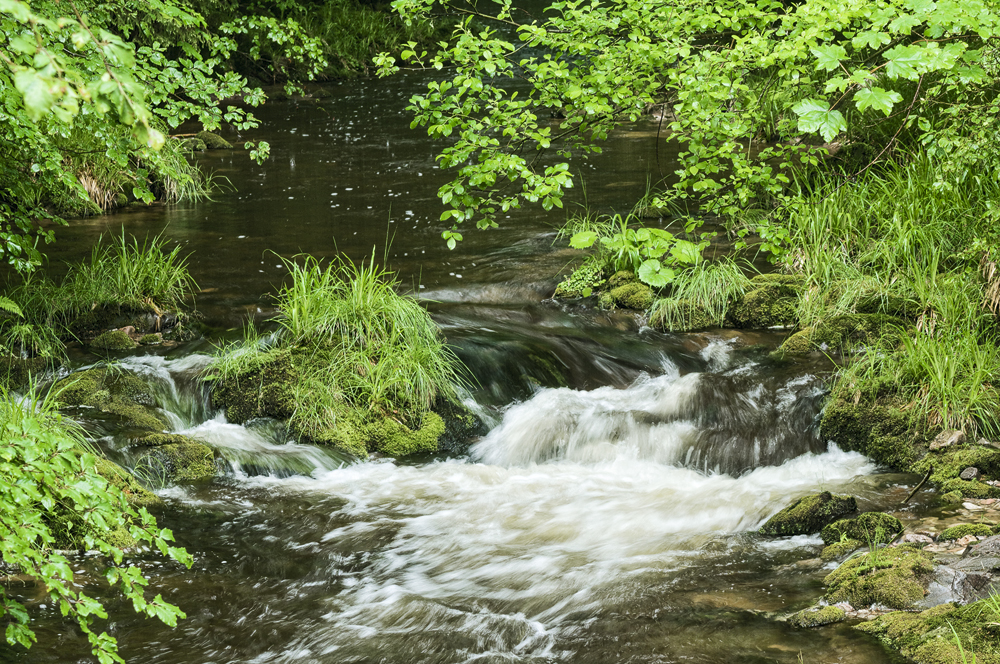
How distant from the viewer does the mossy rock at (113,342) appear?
23.5ft

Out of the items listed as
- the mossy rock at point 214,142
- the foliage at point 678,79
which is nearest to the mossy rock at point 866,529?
the foliage at point 678,79

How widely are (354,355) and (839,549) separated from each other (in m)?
3.72

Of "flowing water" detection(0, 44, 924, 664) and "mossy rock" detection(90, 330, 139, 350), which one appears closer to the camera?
"flowing water" detection(0, 44, 924, 664)

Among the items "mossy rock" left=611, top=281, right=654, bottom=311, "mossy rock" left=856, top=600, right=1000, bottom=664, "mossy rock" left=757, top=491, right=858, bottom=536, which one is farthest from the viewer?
"mossy rock" left=611, top=281, right=654, bottom=311

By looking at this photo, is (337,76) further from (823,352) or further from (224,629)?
(224,629)

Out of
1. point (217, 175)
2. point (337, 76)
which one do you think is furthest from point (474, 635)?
point (337, 76)

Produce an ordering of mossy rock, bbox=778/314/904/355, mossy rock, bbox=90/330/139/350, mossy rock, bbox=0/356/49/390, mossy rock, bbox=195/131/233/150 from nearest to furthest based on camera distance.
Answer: mossy rock, bbox=0/356/49/390 < mossy rock, bbox=778/314/904/355 < mossy rock, bbox=90/330/139/350 < mossy rock, bbox=195/131/233/150

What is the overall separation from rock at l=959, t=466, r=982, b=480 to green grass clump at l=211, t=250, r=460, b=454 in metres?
3.55

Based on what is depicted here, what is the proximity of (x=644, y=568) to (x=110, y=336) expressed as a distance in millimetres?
4985

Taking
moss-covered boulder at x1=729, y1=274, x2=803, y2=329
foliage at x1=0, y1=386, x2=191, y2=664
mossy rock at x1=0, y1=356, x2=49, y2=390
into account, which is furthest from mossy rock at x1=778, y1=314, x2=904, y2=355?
mossy rock at x1=0, y1=356, x2=49, y2=390

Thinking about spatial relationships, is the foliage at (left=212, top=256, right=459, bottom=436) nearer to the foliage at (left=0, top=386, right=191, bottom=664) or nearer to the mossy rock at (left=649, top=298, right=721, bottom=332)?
the mossy rock at (left=649, top=298, right=721, bottom=332)

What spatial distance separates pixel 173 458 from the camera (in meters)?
5.74

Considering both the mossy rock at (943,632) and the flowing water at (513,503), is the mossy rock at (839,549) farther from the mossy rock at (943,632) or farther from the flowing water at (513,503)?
the mossy rock at (943,632)

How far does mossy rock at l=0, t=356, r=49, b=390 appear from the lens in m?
6.57
